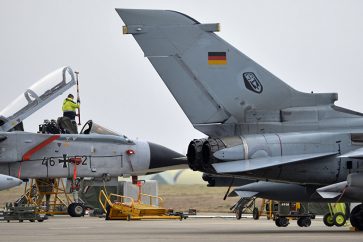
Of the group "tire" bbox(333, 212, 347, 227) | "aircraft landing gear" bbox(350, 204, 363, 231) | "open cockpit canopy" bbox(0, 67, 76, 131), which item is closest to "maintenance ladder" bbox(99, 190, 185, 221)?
"tire" bbox(333, 212, 347, 227)

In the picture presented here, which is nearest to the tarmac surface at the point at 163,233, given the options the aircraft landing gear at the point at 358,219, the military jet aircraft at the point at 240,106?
the aircraft landing gear at the point at 358,219

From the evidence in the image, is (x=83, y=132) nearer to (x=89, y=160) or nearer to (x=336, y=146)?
(x=89, y=160)

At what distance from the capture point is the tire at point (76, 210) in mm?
27359

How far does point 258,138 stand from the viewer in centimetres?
1923

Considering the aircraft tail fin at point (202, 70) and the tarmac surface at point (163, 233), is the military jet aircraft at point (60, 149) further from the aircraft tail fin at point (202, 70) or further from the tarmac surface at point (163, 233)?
the aircraft tail fin at point (202, 70)

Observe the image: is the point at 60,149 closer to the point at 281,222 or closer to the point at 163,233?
the point at 281,222

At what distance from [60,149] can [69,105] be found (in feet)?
4.32

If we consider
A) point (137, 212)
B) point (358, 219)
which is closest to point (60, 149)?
point (137, 212)

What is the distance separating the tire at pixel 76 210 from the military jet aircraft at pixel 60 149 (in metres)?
0.03

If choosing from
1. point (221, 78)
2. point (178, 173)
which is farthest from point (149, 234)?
point (178, 173)

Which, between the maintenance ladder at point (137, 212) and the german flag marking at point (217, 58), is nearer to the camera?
the german flag marking at point (217, 58)

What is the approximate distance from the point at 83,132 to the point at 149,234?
9871mm

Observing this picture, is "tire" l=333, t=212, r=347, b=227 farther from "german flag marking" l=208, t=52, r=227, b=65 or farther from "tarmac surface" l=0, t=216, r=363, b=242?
"german flag marking" l=208, t=52, r=227, b=65

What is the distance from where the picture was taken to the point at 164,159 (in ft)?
92.0
